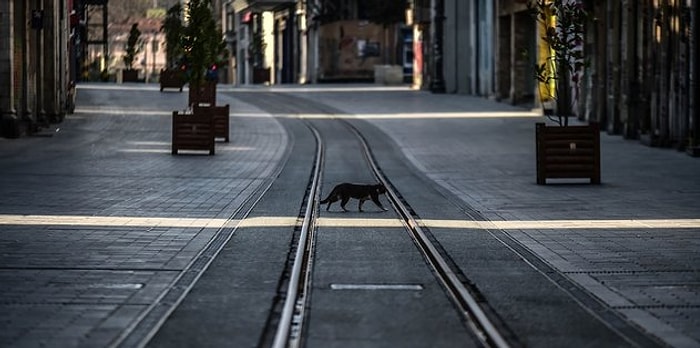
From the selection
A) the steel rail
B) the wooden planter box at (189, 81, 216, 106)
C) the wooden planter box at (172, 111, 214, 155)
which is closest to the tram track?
the steel rail

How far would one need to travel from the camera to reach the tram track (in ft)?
30.4

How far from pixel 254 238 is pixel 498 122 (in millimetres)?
30083

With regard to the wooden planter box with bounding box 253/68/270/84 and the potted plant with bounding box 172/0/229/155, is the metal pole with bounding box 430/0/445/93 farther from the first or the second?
the potted plant with bounding box 172/0/229/155

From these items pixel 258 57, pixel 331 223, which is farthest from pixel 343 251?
pixel 258 57

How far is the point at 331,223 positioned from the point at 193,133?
16290 mm

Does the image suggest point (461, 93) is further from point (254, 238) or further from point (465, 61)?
point (254, 238)

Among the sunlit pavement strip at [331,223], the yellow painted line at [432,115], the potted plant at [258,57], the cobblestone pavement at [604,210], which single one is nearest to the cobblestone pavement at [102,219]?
the sunlit pavement strip at [331,223]

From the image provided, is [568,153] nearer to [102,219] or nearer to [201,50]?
[102,219]

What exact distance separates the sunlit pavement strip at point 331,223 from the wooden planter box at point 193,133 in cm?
1517

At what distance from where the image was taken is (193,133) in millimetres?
33281

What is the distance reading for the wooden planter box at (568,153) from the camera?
2427 centimetres

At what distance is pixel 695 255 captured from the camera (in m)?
14.2

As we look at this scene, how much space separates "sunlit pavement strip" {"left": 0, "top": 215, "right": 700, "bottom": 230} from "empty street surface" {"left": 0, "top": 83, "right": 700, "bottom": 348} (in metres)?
0.05

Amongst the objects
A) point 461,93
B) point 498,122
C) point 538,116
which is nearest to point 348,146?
point 498,122
